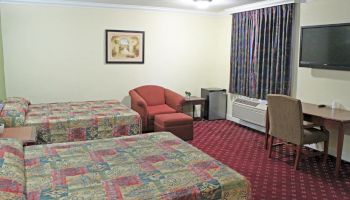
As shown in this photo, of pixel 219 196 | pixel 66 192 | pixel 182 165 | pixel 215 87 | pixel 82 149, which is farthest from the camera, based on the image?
pixel 215 87

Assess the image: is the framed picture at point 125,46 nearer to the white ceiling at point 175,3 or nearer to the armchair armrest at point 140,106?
the white ceiling at point 175,3

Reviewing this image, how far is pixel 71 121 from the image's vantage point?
14.1ft

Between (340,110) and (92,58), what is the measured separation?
4.27 m

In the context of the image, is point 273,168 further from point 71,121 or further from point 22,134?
point 22,134

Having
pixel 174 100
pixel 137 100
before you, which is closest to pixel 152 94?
pixel 174 100

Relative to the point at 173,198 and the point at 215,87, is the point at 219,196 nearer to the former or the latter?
the point at 173,198

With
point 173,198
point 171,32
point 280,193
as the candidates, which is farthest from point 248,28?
point 173,198

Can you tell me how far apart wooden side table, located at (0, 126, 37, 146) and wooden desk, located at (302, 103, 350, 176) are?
3.30 m

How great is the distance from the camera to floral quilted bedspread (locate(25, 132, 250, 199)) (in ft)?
6.93

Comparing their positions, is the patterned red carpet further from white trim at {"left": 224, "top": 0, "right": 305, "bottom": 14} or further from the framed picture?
white trim at {"left": 224, "top": 0, "right": 305, "bottom": 14}

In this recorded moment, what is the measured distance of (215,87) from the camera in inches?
281

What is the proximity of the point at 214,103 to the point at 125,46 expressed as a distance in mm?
2199

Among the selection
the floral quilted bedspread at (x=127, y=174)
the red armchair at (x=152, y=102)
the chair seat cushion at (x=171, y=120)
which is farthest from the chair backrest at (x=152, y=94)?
the floral quilted bedspread at (x=127, y=174)

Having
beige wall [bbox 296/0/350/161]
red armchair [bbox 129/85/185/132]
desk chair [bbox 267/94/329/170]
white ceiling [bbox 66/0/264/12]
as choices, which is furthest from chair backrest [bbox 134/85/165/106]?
beige wall [bbox 296/0/350/161]
